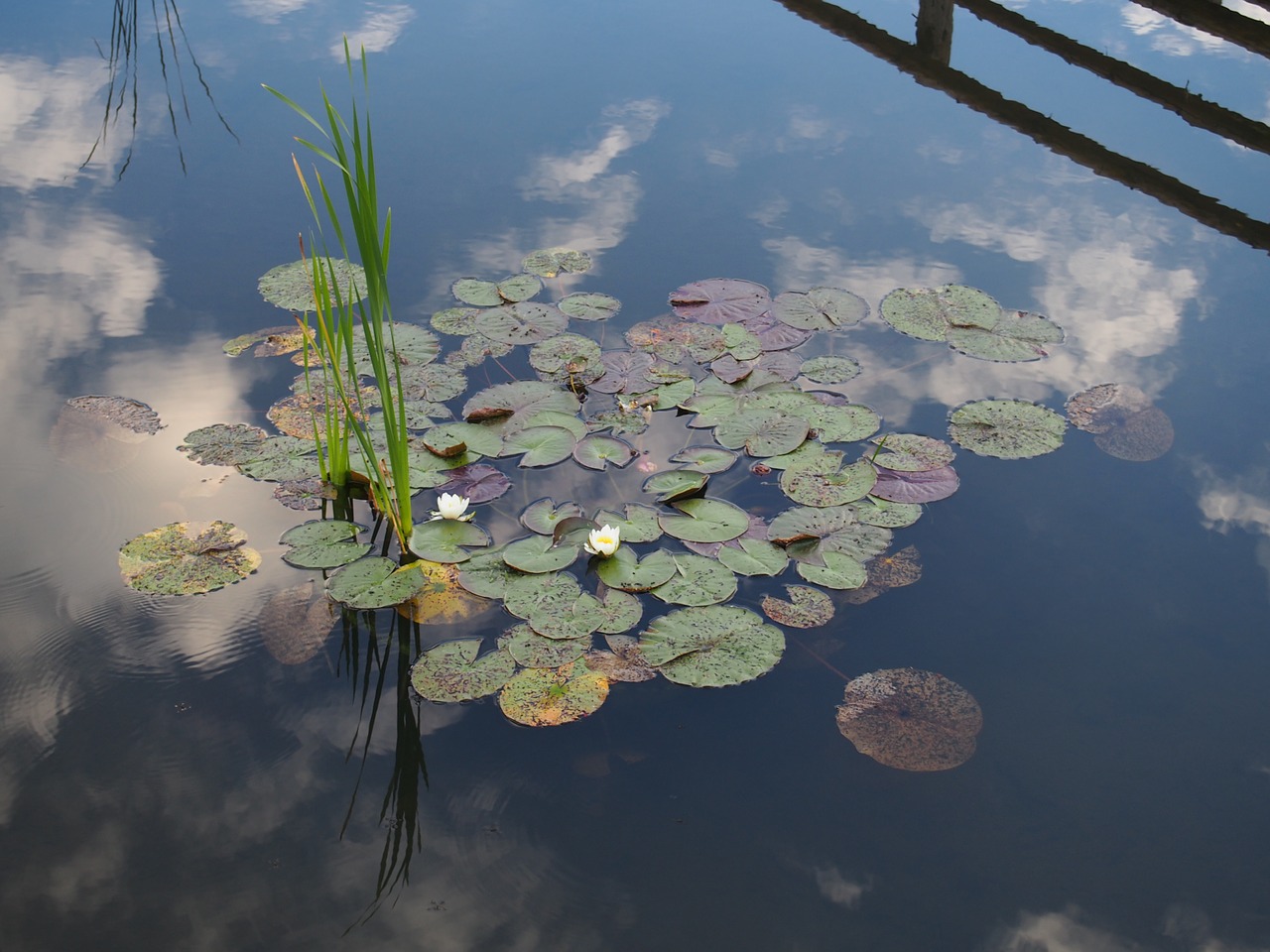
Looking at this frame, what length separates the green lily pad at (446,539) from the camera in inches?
103

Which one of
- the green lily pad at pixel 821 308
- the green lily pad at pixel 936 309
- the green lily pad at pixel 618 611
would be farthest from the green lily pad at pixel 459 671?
the green lily pad at pixel 936 309

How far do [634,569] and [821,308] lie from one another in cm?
143

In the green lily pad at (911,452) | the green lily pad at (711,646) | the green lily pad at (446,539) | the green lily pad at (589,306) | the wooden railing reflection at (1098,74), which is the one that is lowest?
the green lily pad at (911,452)

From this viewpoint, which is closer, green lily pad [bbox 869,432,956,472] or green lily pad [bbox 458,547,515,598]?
green lily pad [bbox 458,547,515,598]

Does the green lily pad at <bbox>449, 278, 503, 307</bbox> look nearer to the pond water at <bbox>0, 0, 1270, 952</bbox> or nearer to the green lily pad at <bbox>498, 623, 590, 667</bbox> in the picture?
the pond water at <bbox>0, 0, 1270, 952</bbox>

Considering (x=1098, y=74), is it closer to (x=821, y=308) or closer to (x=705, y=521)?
(x=821, y=308)

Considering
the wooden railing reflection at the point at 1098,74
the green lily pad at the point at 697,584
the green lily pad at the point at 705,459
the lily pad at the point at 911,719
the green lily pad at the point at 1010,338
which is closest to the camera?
the lily pad at the point at 911,719

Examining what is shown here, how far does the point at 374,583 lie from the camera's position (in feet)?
8.42

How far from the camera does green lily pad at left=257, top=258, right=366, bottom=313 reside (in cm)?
359

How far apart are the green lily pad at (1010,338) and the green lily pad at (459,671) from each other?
1.93 m

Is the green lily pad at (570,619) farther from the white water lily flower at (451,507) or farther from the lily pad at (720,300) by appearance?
the lily pad at (720,300)

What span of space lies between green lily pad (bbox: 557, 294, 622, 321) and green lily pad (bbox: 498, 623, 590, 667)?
1.42 m

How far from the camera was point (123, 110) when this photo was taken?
4941 mm

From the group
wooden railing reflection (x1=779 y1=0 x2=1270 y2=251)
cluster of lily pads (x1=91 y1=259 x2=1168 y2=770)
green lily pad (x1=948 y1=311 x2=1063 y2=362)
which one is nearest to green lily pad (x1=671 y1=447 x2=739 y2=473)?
cluster of lily pads (x1=91 y1=259 x2=1168 y2=770)
